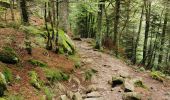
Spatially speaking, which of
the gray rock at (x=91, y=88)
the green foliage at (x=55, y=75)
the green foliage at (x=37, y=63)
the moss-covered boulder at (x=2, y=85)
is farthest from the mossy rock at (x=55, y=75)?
the moss-covered boulder at (x=2, y=85)

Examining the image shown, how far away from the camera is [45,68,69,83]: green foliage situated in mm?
10764

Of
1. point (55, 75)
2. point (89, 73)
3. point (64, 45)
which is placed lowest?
point (89, 73)

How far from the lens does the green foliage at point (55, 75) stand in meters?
10.8

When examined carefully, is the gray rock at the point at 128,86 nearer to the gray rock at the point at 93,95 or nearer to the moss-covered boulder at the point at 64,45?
the gray rock at the point at 93,95

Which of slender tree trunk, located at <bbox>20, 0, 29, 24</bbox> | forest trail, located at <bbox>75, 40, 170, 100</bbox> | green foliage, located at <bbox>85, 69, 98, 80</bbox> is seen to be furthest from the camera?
green foliage, located at <bbox>85, 69, 98, 80</bbox>

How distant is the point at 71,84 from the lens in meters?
11.9

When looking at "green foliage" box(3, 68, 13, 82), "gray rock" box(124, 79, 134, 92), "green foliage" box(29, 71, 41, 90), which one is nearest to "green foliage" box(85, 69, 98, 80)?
"gray rock" box(124, 79, 134, 92)

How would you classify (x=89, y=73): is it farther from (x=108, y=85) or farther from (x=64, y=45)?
(x=64, y=45)

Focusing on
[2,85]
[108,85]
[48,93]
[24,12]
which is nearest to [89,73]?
[108,85]

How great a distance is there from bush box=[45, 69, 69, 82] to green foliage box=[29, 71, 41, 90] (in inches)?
29.5

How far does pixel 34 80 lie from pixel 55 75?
5.76 ft

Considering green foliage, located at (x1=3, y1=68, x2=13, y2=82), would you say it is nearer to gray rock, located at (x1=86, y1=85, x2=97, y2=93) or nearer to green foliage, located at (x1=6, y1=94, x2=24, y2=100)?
green foliage, located at (x1=6, y1=94, x2=24, y2=100)

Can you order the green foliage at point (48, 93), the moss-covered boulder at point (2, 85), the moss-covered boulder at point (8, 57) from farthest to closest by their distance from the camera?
the moss-covered boulder at point (8, 57) → the green foliage at point (48, 93) → the moss-covered boulder at point (2, 85)

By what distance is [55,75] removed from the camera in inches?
444
